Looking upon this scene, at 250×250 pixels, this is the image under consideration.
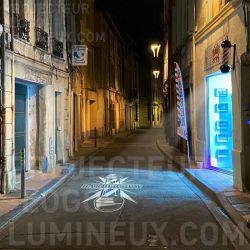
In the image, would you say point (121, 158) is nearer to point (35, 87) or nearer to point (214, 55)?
point (35, 87)

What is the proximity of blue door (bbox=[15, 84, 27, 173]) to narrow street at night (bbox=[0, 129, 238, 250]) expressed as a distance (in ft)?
6.00

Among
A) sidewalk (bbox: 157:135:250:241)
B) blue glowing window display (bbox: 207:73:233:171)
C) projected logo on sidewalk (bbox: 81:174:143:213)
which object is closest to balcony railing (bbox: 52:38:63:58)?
projected logo on sidewalk (bbox: 81:174:143:213)

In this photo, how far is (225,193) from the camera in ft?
32.9

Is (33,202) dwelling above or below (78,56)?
below

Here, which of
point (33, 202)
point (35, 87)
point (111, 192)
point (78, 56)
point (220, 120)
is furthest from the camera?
point (78, 56)

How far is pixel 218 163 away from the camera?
14.3 meters

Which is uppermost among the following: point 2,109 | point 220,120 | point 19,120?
point 2,109

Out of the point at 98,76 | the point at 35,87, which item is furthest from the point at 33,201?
the point at 98,76

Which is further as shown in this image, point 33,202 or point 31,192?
point 31,192

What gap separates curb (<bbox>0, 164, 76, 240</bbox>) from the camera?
8.06 metres

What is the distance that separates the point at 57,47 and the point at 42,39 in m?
1.94

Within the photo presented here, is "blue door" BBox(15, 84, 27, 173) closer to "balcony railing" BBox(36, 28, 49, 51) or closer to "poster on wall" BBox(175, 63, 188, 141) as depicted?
"balcony railing" BBox(36, 28, 49, 51)

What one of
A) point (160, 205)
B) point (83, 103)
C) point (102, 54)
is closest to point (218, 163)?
point (160, 205)

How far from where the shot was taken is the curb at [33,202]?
8.06 m
